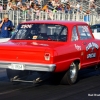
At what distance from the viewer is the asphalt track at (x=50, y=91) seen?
7.53 metres

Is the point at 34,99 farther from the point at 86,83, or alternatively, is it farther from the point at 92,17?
the point at 92,17

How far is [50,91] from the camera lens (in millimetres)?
8180

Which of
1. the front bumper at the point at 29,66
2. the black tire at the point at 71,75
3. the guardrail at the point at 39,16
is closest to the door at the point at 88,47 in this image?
the black tire at the point at 71,75

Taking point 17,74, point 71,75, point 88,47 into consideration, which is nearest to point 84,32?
point 88,47

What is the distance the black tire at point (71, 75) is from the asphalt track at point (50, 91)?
0.40 ft

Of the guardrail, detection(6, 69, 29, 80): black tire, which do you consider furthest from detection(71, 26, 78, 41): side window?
the guardrail

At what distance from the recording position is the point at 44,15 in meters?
24.0

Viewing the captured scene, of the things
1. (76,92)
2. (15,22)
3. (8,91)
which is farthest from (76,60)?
(15,22)

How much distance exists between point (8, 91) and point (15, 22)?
44.8 feet

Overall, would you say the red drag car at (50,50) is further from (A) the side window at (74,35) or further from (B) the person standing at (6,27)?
(B) the person standing at (6,27)

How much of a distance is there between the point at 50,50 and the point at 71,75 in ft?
4.29

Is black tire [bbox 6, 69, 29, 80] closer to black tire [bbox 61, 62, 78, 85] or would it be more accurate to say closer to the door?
black tire [bbox 61, 62, 78, 85]

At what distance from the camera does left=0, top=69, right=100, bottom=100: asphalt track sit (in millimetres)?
7531

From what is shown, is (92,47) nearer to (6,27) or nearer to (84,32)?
(84,32)
